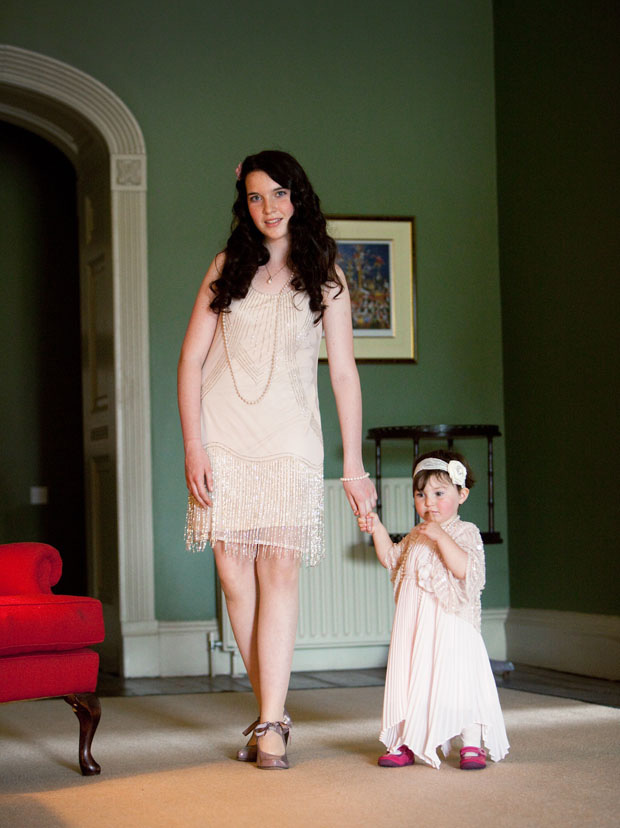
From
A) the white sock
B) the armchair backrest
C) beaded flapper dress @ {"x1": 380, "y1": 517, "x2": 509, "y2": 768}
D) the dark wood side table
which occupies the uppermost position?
the dark wood side table

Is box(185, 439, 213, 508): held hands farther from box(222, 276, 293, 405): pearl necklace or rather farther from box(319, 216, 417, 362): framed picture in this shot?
box(319, 216, 417, 362): framed picture

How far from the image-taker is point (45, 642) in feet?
8.30

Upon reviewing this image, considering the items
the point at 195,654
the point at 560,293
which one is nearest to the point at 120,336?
the point at 195,654

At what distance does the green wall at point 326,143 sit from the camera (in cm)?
489

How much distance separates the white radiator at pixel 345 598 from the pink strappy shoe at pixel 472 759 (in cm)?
224

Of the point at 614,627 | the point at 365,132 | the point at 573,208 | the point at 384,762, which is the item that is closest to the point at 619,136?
the point at 573,208

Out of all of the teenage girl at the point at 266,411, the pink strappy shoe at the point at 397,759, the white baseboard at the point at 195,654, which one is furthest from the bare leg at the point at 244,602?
the white baseboard at the point at 195,654

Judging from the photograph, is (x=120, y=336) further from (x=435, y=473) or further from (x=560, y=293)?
(x=435, y=473)

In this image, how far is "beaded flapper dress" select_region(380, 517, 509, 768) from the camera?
8.44 ft

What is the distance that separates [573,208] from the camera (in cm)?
460

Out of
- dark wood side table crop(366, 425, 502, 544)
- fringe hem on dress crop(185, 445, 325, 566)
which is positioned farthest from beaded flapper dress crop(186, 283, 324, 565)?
dark wood side table crop(366, 425, 502, 544)

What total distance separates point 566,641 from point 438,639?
2.19 metres

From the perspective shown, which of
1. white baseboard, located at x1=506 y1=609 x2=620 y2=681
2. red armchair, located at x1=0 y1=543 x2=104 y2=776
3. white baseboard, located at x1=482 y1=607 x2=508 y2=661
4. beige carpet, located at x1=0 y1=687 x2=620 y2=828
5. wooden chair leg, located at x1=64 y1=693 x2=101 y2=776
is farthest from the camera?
white baseboard, located at x1=482 y1=607 x2=508 y2=661

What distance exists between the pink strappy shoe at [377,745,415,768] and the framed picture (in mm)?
2644
